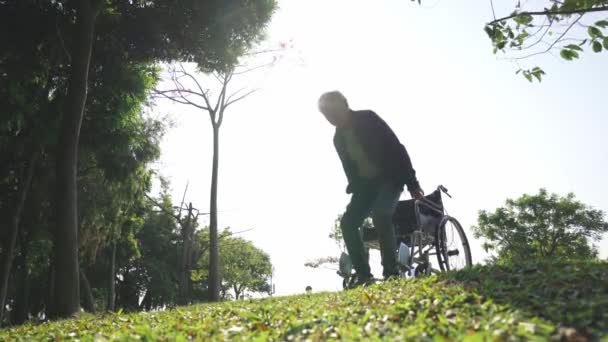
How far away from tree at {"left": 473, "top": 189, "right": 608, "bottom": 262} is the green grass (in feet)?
134

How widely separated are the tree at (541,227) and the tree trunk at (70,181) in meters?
39.2

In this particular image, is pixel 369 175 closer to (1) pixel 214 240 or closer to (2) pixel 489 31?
(2) pixel 489 31

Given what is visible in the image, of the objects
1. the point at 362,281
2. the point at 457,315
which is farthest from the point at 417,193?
the point at 457,315

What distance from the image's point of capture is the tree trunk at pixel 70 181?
8227mm

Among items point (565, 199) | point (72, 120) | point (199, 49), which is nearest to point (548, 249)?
point (565, 199)

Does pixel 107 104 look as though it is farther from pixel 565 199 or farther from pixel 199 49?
pixel 565 199

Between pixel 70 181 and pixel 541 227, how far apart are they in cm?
4535

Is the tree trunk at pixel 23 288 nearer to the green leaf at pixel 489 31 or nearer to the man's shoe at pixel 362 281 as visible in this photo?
the man's shoe at pixel 362 281

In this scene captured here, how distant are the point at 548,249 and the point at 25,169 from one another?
4238 cm

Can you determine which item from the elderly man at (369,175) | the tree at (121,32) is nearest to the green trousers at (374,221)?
the elderly man at (369,175)

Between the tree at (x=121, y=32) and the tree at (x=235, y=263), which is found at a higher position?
the tree at (x=121, y=32)

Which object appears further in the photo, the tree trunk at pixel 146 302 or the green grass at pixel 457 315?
the tree trunk at pixel 146 302

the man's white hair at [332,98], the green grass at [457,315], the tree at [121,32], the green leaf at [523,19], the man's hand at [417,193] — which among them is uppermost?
the tree at [121,32]

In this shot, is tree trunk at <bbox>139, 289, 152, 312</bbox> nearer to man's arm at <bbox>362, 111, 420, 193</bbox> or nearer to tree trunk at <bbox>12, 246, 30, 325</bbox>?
tree trunk at <bbox>12, 246, 30, 325</bbox>
